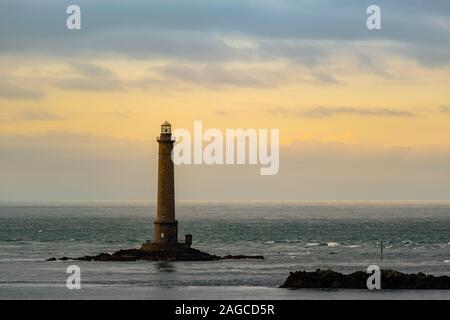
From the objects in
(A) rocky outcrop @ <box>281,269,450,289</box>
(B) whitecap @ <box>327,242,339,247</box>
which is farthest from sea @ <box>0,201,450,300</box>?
(A) rocky outcrop @ <box>281,269,450,289</box>

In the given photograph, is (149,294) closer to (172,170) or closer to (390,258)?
(172,170)

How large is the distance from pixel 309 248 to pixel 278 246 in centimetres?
456

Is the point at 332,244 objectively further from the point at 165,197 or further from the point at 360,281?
the point at 360,281

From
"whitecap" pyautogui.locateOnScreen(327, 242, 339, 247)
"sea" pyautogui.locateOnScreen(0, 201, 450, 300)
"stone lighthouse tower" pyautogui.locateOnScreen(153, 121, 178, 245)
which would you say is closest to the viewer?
"sea" pyautogui.locateOnScreen(0, 201, 450, 300)

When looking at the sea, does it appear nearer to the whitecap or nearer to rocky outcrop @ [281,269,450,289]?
the whitecap

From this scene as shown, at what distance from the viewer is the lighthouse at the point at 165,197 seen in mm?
90750

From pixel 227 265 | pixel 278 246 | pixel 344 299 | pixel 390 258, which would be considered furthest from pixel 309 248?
pixel 344 299

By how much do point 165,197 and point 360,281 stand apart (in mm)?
22498

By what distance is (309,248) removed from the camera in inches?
4604

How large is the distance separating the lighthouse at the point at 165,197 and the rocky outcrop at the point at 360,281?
19.3 m

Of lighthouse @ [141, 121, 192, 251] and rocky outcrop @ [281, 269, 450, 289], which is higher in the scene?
lighthouse @ [141, 121, 192, 251]

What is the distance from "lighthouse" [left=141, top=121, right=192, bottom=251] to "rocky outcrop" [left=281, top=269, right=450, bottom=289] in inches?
759

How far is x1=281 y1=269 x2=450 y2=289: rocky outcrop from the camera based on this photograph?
71938 mm

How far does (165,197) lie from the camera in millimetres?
91062
